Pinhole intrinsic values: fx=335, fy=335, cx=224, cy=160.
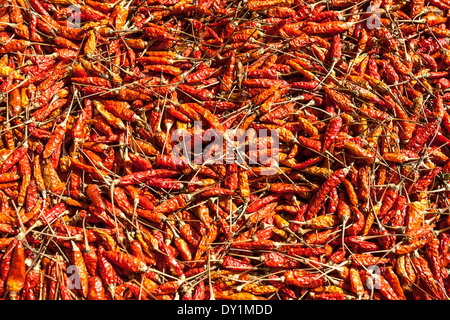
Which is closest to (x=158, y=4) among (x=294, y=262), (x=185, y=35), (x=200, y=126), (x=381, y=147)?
(x=185, y=35)

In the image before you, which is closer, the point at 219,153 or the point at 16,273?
the point at 16,273

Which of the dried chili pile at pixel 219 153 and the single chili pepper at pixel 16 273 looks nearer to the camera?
the single chili pepper at pixel 16 273

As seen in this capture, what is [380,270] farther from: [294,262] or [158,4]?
[158,4]

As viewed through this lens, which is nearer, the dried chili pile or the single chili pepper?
the single chili pepper

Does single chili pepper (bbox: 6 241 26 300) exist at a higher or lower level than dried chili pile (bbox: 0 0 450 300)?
lower

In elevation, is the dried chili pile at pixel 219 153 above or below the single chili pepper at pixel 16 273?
above

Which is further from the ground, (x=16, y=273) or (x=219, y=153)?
(x=219, y=153)
